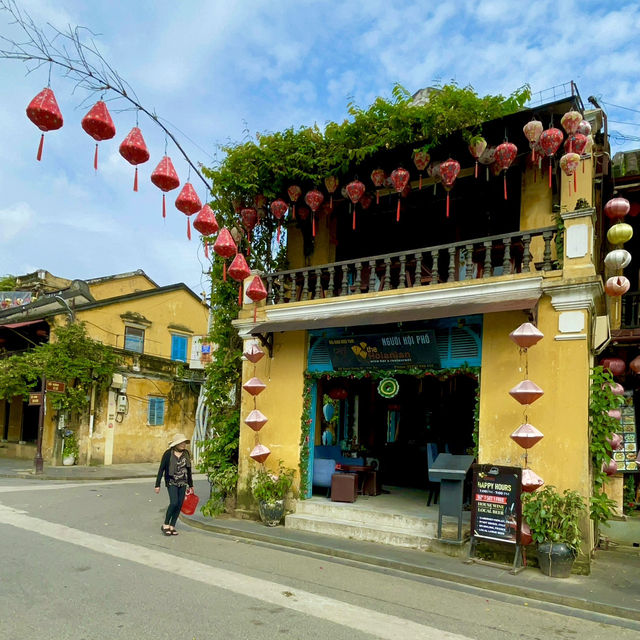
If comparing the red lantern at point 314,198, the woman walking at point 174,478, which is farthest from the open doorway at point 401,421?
the red lantern at point 314,198

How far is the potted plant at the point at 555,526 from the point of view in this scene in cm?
760

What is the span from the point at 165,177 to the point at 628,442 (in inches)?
395

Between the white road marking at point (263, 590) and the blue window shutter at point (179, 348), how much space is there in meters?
19.0

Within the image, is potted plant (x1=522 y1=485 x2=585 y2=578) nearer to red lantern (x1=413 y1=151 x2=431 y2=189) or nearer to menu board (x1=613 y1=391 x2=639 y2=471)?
menu board (x1=613 y1=391 x2=639 y2=471)

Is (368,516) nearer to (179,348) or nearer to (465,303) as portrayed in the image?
(465,303)

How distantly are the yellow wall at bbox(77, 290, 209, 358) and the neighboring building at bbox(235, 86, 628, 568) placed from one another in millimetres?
14512

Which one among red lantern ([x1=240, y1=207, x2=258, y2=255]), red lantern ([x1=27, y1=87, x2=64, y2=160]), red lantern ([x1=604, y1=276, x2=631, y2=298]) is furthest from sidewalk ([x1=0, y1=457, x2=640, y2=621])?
red lantern ([x1=27, y1=87, x2=64, y2=160])

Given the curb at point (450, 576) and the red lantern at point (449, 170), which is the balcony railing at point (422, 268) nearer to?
the red lantern at point (449, 170)

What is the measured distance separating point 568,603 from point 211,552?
16.1 feet

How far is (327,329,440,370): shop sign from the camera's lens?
9.55 m

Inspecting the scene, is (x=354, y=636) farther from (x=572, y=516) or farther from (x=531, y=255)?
(x=531, y=255)

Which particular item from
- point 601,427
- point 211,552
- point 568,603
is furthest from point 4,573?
point 601,427

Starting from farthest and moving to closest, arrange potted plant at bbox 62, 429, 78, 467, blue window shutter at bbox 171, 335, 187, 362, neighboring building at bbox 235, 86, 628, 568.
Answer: blue window shutter at bbox 171, 335, 187, 362, potted plant at bbox 62, 429, 78, 467, neighboring building at bbox 235, 86, 628, 568

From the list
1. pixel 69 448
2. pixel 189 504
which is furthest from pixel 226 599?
pixel 69 448
